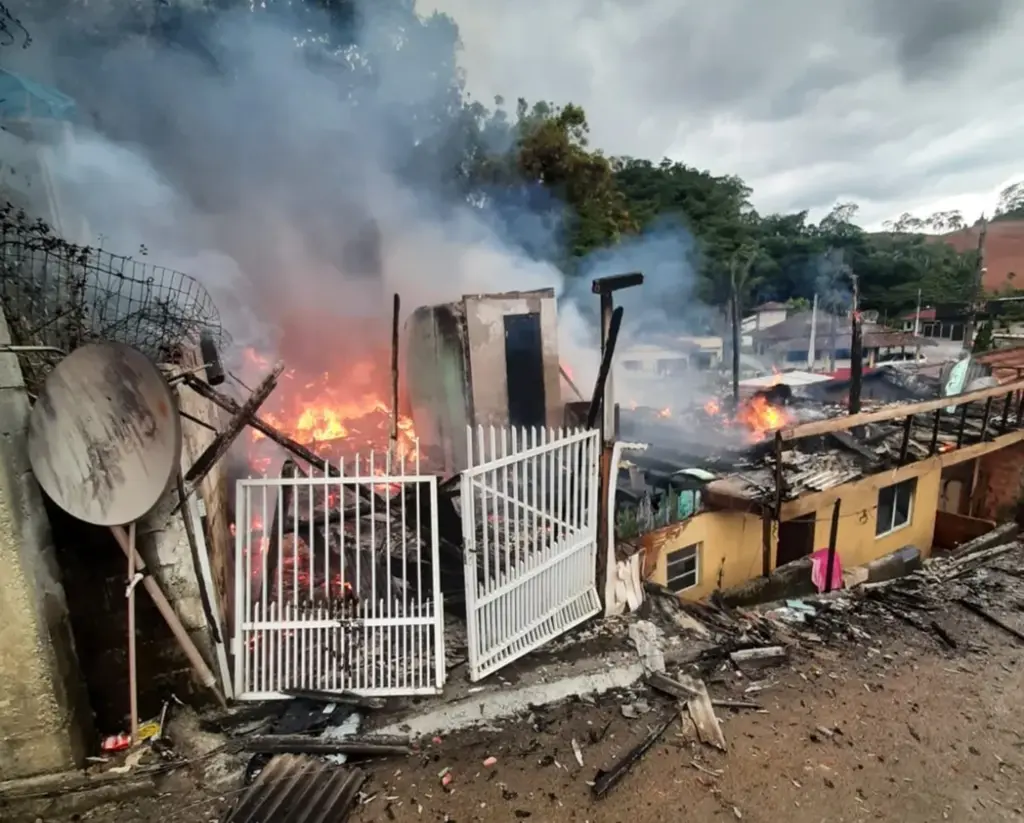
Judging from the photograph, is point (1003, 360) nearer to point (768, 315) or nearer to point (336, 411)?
point (336, 411)

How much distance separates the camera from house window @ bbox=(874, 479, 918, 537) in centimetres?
1280

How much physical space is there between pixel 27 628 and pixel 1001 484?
19011 mm

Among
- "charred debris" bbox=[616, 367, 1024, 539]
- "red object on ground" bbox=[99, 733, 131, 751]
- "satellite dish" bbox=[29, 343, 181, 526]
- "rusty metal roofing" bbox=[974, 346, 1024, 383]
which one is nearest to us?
"satellite dish" bbox=[29, 343, 181, 526]

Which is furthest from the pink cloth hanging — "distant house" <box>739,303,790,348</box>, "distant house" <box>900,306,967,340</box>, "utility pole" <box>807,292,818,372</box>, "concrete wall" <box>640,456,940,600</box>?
"distant house" <box>900,306,967,340</box>

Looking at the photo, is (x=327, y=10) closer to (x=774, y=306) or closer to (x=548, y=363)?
(x=548, y=363)

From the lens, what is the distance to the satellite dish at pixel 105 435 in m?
3.68

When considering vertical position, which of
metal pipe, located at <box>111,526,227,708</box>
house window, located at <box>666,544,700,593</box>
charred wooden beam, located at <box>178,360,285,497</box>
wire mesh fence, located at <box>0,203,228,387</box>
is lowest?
house window, located at <box>666,544,700,593</box>

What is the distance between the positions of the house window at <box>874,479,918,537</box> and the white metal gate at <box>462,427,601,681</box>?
9.99m

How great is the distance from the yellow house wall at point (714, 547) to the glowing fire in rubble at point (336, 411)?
17.1 feet

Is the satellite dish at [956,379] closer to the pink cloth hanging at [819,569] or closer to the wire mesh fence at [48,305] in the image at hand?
the pink cloth hanging at [819,569]

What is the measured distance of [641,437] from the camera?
1394 cm

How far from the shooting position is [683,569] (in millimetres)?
Answer: 10211

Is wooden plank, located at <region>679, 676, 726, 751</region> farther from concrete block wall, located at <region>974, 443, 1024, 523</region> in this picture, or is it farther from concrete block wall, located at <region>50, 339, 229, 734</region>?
concrete block wall, located at <region>974, 443, 1024, 523</region>

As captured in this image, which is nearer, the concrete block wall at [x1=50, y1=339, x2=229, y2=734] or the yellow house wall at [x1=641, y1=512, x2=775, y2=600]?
the concrete block wall at [x1=50, y1=339, x2=229, y2=734]
